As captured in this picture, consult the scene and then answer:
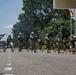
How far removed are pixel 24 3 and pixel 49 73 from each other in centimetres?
8119

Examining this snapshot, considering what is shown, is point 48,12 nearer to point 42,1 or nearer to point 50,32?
point 42,1

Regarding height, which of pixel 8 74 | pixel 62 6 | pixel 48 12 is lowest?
pixel 8 74

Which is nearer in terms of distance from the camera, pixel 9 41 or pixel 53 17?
pixel 9 41

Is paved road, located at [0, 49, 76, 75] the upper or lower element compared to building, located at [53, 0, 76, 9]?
lower

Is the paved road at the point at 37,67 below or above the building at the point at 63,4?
below

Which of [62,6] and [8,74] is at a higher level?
[62,6]

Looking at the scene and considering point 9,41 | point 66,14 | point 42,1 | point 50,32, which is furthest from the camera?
point 42,1

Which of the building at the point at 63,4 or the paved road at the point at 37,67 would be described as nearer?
the paved road at the point at 37,67

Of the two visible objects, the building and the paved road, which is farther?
the building

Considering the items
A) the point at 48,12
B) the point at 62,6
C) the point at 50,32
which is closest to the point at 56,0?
the point at 62,6

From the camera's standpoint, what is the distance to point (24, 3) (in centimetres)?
9175

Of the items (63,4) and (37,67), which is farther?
(63,4)

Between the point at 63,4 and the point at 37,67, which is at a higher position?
the point at 63,4

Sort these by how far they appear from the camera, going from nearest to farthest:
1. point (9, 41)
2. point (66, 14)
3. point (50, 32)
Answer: point (9, 41) → point (50, 32) → point (66, 14)
